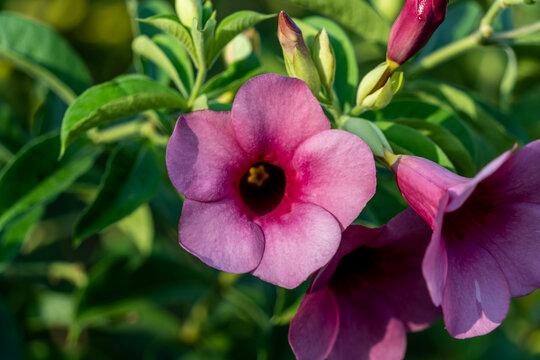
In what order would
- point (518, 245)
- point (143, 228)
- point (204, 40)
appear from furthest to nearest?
point (143, 228) < point (204, 40) < point (518, 245)

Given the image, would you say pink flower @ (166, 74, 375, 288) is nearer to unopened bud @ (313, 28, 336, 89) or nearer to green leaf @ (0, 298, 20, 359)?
unopened bud @ (313, 28, 336, 89)

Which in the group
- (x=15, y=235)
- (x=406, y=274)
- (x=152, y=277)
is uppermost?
(x=406, y=274)

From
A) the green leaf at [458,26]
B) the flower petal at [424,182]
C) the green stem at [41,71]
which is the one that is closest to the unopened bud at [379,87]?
the flower petal at [424,182]

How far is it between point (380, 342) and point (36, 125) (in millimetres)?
→ 1262

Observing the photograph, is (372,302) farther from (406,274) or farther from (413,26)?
(413,26)

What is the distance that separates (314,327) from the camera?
1.23 meters

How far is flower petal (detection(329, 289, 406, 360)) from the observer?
4.33ft

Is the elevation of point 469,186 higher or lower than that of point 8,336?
higher

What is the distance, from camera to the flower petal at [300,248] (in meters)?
1.05

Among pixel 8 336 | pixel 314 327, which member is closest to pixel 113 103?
pixel 314 327

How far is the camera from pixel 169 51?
5.09 ft

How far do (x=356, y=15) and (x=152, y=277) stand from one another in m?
1.15

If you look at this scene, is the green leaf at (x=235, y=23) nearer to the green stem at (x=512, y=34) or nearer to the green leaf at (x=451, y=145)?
the green leaf at (x=451, y=145)

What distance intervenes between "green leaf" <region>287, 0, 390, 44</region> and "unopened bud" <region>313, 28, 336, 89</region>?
28 centimetres
